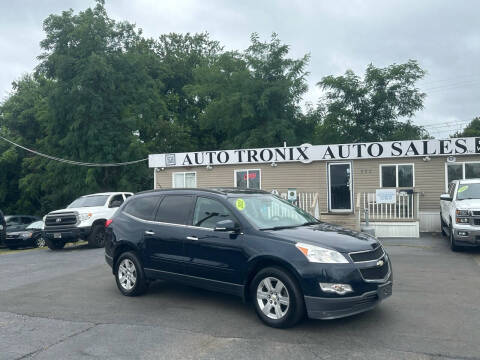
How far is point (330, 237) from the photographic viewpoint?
5.90m

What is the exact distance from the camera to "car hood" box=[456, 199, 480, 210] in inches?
437

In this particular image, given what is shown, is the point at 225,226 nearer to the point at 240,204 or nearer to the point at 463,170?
the point at 240,204

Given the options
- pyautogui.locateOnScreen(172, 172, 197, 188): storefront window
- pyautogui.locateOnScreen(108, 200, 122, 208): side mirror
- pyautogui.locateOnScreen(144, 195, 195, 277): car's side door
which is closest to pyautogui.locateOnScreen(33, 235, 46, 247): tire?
pyautogui.locateOnScreen(108, 200, 122, 208): side mirror

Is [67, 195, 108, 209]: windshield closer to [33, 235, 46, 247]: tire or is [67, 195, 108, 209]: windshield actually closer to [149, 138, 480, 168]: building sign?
[149, 138, 480, 168]: building sign

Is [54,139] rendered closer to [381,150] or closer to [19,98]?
[19,98]

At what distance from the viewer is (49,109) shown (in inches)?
1190

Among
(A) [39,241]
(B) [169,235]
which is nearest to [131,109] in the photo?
(A) [39,241]

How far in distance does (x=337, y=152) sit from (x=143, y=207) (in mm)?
11068

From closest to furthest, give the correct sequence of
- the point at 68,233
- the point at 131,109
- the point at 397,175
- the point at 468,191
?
the point at 468,191
the point at 68,233
the point at 397,175
the point at 131,109

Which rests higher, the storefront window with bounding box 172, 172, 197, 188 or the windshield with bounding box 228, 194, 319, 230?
the storefront window with bounding box 172, 172, 197, 188

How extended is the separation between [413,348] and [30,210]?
3986 cm

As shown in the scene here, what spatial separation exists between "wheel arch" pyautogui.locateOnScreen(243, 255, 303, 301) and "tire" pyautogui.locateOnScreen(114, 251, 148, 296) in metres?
2.14

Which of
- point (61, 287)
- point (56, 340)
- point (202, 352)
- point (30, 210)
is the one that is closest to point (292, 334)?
point (202, 352)

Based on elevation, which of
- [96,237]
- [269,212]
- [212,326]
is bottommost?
[212,326]
